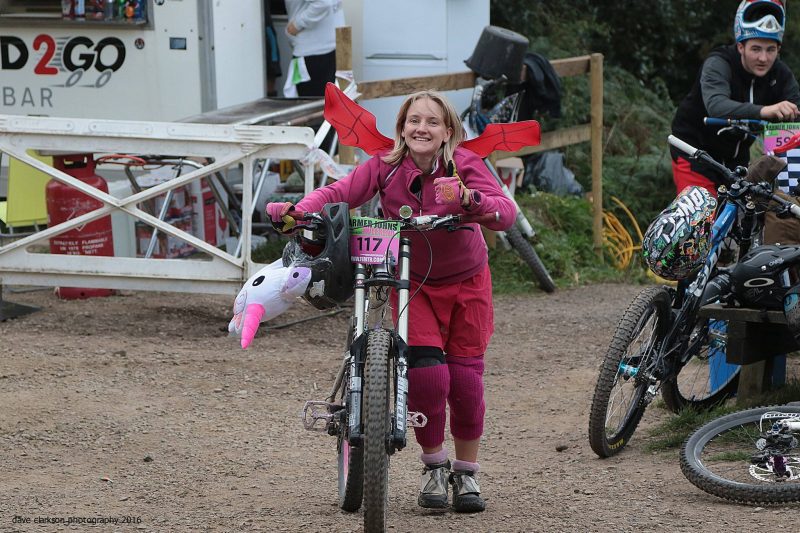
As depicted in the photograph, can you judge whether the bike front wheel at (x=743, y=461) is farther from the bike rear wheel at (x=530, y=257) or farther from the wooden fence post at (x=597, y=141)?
the wooden fence post at (x=597, y=141)

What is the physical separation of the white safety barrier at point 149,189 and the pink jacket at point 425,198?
270cm

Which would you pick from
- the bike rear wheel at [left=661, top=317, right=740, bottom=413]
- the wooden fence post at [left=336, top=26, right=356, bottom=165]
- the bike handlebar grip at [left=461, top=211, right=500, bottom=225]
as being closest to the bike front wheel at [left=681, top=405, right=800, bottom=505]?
the bike rear wheel at [left=661, top=317, right=740, bottom=413]

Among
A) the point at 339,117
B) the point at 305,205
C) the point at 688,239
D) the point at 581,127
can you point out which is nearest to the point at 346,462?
the point at 305,205

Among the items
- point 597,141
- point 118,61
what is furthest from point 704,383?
point 118,61

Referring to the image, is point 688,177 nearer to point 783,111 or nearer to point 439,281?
point 783,111

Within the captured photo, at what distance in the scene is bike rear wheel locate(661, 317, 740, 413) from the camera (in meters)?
5.41

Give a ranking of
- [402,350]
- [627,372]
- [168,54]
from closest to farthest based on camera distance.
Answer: [402,350], [627,372], [168,54]

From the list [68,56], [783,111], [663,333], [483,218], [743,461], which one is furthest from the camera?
[68,56]

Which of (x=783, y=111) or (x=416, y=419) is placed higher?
(x=783, y=111)

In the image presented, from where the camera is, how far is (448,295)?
14.1 feet

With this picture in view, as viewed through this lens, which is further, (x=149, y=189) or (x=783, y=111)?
(x=149, y=189)

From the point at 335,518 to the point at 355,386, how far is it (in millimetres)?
632

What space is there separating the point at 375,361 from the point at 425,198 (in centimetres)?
72

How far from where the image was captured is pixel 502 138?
177 inches
